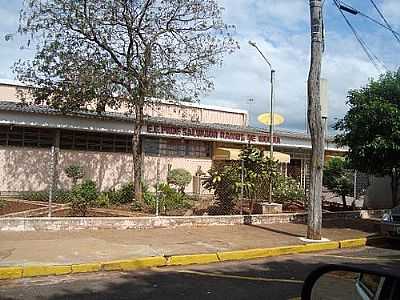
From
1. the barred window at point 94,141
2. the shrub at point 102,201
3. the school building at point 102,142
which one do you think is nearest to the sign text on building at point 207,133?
the school building at point 102,142

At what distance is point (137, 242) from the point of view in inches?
455

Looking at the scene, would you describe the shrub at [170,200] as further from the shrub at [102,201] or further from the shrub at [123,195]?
the shrub at [102,201]

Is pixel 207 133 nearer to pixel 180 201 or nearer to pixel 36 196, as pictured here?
pixel 180 201

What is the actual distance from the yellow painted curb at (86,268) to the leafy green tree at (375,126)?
949 centimetres

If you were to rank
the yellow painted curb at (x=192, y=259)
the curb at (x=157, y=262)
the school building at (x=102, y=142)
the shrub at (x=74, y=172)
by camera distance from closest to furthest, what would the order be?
1. the curb at (x=157, y=262)
2. the yellow painted curb at (x=192, y=259)
3. the school building at (x=102, y=142)
4. the shrub at (x=74, y=172)

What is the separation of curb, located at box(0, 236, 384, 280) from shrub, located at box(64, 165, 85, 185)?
10771 millimetres

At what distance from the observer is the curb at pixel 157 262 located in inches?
333

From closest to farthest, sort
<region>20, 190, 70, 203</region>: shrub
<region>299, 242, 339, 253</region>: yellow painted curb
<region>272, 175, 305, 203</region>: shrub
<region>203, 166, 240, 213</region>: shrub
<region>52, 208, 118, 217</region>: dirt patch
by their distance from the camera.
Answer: <region>299, 242, 339, 253</region>: yellow painted curb < <region>52, 208, 118, 217</region>: dirt patch < <region>203, 166, 240, 213</region>: shrub < <region>20, 190, 70, 203</region>: shrub < <region>272, 175, 305, 203</region>: shrub

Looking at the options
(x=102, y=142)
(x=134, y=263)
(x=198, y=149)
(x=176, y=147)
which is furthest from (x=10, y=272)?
(x=198, y=149)

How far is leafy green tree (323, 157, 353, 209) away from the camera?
814 inches

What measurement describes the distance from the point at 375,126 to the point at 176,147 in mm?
10282

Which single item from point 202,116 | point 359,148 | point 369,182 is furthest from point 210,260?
point 202,116

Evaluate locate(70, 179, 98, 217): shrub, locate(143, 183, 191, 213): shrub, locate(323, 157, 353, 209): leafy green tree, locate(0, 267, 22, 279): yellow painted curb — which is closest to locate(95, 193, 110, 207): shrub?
locate(70, 179, 98, 217): shrub

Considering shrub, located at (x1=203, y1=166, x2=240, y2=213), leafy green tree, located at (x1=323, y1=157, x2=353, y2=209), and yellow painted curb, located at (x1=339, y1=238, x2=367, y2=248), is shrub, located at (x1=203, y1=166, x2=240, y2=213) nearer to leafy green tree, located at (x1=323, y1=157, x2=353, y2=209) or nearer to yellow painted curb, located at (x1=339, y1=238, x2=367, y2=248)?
yellow painted curb, located at (x1=339, y1=238, x2=367, y2=248)
